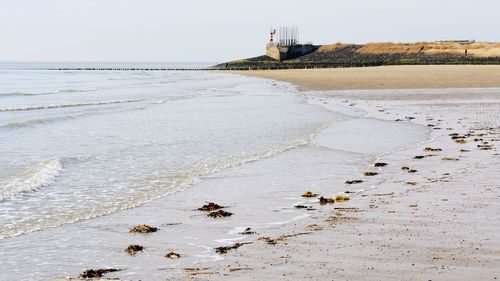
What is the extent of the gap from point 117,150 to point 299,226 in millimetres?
8966

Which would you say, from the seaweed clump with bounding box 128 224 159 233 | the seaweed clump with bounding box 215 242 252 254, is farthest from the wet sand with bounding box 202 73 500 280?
the seaweed clump with bounding box 128 224 159 233

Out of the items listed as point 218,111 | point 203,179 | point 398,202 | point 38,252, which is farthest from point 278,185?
point 218,111

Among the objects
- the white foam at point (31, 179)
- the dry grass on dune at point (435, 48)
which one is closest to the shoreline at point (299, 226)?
the white foam at point (31, 179)

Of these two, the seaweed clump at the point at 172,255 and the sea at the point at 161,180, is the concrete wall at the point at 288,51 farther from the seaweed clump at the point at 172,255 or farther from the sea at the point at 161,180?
the seaweed clump at the point at 172,255

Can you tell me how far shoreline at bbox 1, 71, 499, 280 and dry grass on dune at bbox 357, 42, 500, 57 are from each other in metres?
95.1

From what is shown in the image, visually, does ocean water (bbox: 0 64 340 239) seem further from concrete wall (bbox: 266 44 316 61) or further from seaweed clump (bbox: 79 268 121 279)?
concrete wall (bbox: 266 44 316 61)

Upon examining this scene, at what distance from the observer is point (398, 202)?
8.99m

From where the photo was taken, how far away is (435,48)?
385ft

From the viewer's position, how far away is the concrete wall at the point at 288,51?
130 m

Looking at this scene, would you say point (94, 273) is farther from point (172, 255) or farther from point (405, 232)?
point (405, 232)

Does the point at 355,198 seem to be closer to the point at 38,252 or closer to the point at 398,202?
the point at 398,202

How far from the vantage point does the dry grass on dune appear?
340 feet

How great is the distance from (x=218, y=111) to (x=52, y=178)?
51.4ft

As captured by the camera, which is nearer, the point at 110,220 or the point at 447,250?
the point at 447,250
